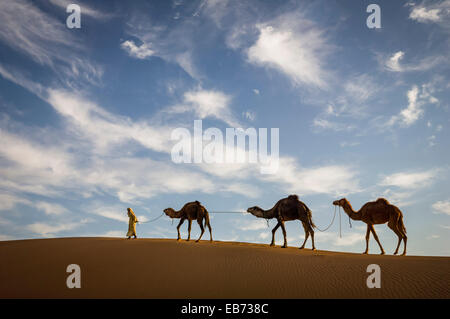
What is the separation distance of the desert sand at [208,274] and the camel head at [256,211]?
3.61 meters

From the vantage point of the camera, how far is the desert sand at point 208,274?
11391 millimetres

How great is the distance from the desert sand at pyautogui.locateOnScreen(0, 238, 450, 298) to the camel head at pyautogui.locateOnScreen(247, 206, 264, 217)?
3609 millimetres

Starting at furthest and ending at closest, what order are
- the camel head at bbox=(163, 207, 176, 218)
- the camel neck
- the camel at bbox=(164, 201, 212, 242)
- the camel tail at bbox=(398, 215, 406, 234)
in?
the camel head at bbox=(163, 207, 176, 218) → the camel at bbox=(164, 201, 212, 242) → the camel neck → the camel tail at bbox=(398, 215, 406, 234)

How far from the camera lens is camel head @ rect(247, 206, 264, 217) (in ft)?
69.3

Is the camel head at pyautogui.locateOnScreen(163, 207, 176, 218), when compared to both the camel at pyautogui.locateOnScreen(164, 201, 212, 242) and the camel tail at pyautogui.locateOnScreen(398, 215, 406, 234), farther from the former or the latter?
the camel tail at pyautogui.locateOnScreen(398, 215, 406, 234)

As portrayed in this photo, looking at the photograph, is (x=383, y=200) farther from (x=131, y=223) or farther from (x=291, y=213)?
(x=131, y=223)

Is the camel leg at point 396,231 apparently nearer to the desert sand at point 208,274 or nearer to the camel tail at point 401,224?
the camel tail at point 401,224

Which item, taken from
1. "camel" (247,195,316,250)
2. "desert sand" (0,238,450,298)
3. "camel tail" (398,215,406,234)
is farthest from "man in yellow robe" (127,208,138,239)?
"camel tail" (398,215,406,234)

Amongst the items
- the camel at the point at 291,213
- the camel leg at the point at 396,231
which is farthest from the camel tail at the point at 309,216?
the camel leg at the point at 396,231

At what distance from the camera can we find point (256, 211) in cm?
2136

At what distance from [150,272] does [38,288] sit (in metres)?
3.99
